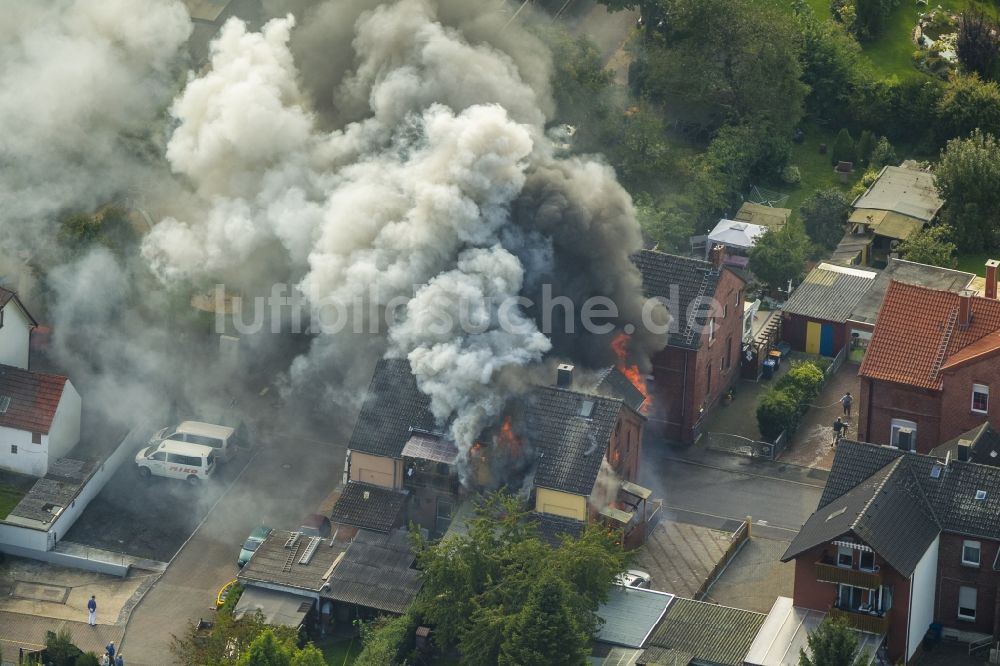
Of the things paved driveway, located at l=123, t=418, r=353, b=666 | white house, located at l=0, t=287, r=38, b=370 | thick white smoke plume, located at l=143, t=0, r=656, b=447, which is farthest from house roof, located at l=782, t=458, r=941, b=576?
white house, located at l=0, t=287, r=38, b=370

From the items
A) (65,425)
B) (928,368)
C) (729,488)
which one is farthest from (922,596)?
(65,425)

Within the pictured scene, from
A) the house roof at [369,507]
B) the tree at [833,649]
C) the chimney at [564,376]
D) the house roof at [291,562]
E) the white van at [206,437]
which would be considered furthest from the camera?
the white van at [206,437]

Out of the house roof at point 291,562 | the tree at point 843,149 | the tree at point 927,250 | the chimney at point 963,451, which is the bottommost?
the house roof at point 291,562

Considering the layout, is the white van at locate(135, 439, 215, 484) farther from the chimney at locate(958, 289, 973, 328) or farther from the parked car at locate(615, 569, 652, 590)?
the chimney at locate(958, 289, 973, 328)

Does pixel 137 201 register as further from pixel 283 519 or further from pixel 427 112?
pixel 283 519

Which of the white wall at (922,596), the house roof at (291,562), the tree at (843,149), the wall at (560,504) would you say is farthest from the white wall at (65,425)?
the tree at (843,149)

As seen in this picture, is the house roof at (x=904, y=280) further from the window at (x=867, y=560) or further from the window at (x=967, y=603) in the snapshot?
the window at (x=867, y=560)

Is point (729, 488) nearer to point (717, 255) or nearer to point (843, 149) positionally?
point (717, 255)
